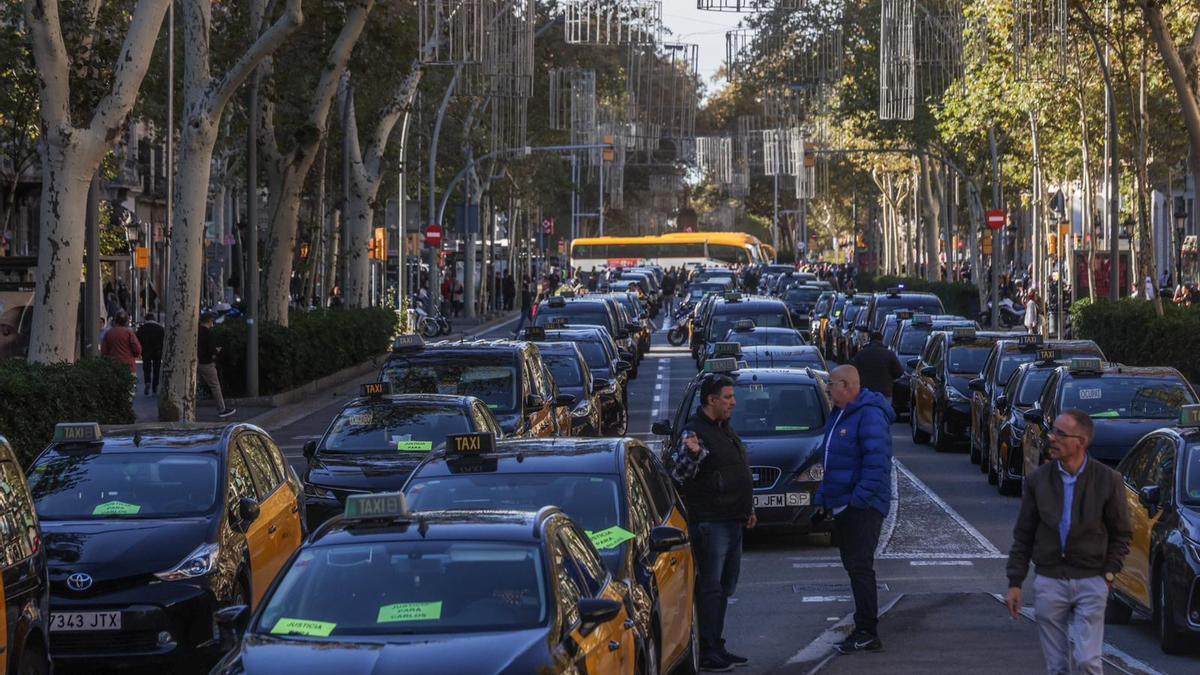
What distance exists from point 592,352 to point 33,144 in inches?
885

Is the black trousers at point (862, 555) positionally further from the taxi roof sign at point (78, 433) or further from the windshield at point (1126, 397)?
the windshield at point (1126, 397)

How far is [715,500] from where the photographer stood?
39.8 ft

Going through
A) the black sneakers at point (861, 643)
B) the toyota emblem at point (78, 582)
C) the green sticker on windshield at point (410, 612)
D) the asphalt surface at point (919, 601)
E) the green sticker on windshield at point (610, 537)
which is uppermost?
the green sticker on windshield at point (410, 612)

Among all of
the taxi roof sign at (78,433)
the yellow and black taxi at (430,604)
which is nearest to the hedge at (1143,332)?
the taxi roof sign at (78,433)

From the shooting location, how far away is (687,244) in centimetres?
12025

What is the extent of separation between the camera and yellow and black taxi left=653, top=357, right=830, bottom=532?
17.5m

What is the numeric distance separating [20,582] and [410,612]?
256 centimetres

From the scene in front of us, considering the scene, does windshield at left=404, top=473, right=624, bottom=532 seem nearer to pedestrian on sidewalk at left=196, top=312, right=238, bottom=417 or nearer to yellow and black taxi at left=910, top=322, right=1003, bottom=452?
yellow and black taxi at left=910, top=322, right=1003, bottom=452

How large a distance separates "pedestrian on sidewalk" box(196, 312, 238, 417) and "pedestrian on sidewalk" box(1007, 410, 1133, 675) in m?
22.8

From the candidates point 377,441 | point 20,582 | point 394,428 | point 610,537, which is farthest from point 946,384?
point 20,582

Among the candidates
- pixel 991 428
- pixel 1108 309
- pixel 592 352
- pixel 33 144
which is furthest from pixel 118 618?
pixel 33 144

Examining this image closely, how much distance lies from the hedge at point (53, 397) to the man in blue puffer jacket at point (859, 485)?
363 inches

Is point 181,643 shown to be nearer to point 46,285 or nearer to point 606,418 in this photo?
point 46,285

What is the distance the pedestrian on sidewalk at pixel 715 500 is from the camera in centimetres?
1205
